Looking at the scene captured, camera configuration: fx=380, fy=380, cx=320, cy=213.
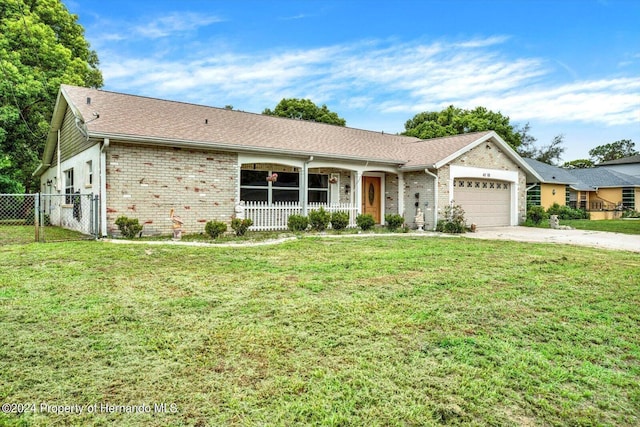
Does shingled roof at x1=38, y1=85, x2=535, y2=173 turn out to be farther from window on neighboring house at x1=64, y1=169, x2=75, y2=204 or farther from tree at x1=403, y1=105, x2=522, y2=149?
tree at x1=403, y1=105, x2=522, y2=149

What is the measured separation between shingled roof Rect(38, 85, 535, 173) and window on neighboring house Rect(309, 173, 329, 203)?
140 cm

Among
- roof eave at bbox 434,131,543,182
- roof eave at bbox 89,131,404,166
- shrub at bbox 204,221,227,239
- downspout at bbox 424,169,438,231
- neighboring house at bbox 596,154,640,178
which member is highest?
neighboring house at bbox 596,154,640,178

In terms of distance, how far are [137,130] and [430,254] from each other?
838cm

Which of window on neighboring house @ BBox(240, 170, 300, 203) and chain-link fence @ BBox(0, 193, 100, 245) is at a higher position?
window on neighboring house @ BBox(240, 170, 300, 203)

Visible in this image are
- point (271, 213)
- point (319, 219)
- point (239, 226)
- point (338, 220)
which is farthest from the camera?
point (271, 213)

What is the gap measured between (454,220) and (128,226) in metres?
10.9

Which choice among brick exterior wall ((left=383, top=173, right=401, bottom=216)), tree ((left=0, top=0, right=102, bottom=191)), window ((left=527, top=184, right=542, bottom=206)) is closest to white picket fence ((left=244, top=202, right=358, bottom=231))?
brick exterior wall ((left=383, top=173, right=401, bottom=216))

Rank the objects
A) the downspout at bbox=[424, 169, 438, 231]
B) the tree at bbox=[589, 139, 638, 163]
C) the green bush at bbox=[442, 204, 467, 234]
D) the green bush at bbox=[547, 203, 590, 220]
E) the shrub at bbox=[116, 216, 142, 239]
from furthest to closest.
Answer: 1. the tree at bbox=[589, 139, 638, 163]
2. the green bush at bbox=[547, 203, 590, 220]
3. the downspout at bbox=[424, 169, 438, 231]
4. the green bush at bbox=[442, 204, 467, 234]
5. the shrub at bbox=[116, 216, 142, 239]

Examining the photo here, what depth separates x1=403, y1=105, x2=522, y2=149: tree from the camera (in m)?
30.7

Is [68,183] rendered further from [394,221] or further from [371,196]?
[394,221]

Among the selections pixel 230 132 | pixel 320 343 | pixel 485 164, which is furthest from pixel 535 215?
pixel 320 343

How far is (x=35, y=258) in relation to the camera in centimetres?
665

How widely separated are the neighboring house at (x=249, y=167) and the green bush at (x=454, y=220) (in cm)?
33

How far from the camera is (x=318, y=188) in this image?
→ 50.6ft
